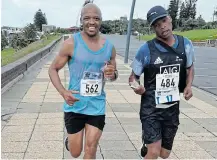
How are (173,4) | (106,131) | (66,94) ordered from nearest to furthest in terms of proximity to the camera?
(66,94) → (106,131) → (173,4)

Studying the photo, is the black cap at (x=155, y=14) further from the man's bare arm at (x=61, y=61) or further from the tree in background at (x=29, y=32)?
the tree in background at (x=29, y=32)

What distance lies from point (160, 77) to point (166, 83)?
97mm

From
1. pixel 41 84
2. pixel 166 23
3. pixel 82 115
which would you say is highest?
pixel 166 23

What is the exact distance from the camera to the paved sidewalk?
18.2 ft

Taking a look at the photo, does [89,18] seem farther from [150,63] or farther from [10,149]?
[10,149]

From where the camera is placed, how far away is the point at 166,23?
430 cm

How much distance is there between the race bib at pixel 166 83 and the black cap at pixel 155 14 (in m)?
0.51

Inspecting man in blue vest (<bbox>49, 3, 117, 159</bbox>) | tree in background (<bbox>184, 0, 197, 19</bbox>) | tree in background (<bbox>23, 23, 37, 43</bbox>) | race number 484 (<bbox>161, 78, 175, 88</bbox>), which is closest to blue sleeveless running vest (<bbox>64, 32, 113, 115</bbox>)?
man in blue vest (<bbox>49, 3, 117, 159</bbox>)

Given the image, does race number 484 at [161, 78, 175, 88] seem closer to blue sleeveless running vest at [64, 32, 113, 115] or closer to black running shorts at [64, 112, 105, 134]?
blue sleeveless running vest at [64, 32, 113, 115]

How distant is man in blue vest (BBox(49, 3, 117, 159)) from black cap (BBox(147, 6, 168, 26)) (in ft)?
1.67

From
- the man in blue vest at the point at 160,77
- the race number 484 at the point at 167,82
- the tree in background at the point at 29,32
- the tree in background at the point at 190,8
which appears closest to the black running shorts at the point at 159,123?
the man in blue vest at the point at 160,77

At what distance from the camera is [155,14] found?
14.1ft

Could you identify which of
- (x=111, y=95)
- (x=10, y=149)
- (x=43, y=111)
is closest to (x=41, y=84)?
(x=111, y=95)

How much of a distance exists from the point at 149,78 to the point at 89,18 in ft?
2.93
